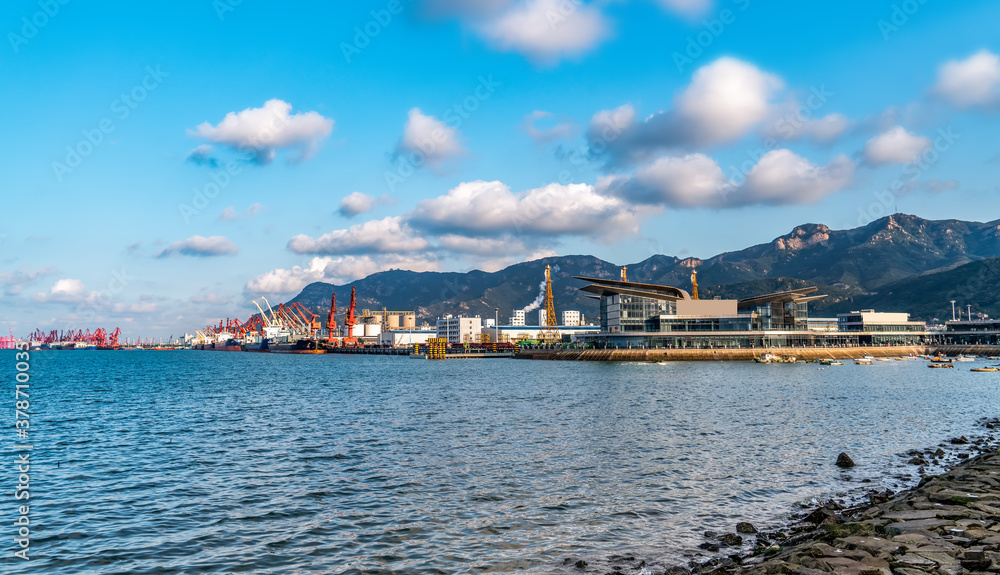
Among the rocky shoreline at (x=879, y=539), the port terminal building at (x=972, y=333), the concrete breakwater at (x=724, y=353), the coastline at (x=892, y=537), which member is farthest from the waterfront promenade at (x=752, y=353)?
the coastline at (x=892, y=537)

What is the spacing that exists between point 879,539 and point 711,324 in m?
127

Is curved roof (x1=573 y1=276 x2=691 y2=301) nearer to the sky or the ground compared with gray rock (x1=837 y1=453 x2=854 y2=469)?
nearer to the sky

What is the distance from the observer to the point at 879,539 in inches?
541

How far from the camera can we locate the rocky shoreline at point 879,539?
38.9 feet

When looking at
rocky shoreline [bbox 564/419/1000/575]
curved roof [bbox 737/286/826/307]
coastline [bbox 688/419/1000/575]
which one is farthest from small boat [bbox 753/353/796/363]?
coastline [bbox 688/419/1000/575]

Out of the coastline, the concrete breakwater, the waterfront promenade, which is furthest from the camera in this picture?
the waterfront promenade

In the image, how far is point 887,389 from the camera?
60.9 m

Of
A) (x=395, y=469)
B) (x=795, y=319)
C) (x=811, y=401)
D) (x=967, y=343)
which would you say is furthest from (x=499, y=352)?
(x=395, y=469)

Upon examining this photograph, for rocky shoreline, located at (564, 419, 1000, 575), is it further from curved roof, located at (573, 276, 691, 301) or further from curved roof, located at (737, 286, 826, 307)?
curved roof, located at (737, 286, 826, 307)

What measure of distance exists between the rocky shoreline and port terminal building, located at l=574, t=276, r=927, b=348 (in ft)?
366

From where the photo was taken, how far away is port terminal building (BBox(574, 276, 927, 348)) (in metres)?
132

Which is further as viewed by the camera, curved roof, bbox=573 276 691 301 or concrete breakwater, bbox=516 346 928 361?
curved roof, bbox=573 276 691 301

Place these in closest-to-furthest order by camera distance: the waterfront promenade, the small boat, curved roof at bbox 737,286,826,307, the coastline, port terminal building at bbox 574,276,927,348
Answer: the coastline < the small boat < the waterfront promenade < port terminal building at bbox 574,276,927,348 < curved roof at bbox 737,286,826,307

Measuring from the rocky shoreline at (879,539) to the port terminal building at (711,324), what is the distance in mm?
111649
